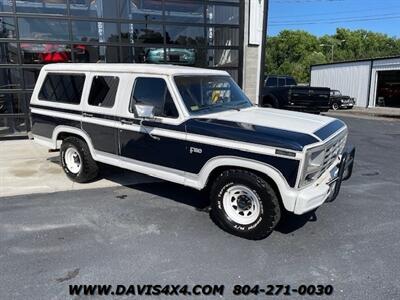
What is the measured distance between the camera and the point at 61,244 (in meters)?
4.18

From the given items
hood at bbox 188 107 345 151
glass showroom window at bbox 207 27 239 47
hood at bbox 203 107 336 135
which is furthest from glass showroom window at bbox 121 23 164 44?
hood at bbox 188 107 345 151

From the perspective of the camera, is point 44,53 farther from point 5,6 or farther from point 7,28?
point 5,6

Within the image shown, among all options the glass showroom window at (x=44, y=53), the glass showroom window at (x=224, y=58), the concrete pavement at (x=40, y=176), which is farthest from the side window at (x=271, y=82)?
the concrete pavement at (x=40, y=176)

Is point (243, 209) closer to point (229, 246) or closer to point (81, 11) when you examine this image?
point (229, 246)

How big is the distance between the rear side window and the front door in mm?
1205

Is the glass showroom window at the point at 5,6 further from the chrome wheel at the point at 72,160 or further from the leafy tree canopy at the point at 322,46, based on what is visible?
the leafy tree canopy at the point at 322,46

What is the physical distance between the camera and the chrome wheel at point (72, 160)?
6.25 metres

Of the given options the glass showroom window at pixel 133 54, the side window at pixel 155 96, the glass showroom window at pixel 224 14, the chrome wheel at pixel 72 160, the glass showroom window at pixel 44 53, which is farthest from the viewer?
the glass showroom window at pixel 224 14

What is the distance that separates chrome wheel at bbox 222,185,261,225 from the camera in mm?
4238

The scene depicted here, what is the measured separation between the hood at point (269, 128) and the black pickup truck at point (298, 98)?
10.4 meters

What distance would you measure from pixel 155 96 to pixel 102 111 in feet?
3.45

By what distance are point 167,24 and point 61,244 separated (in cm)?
819

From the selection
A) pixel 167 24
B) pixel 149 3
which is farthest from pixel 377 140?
pixel 149 3

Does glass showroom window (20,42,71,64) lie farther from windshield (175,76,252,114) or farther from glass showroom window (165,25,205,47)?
windshield (175,76,252,114)
